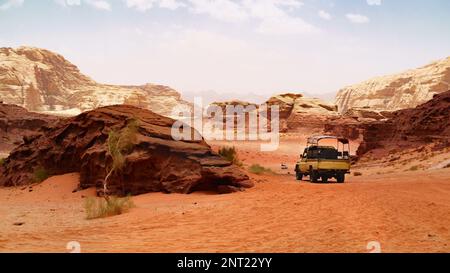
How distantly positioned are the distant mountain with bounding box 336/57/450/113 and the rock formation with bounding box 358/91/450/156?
53.1m

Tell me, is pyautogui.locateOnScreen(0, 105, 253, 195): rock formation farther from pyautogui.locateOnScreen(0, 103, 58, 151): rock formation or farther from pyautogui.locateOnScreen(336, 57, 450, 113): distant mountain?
pyautogui.locateOnScreen(336, 57, 450, 113): distant mountain

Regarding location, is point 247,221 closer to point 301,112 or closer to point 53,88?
point 301,112

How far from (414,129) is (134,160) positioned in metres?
21.9

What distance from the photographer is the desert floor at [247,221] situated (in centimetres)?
755

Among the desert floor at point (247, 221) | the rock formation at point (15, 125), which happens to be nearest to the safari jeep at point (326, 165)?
the desert floor at point (247, 221)

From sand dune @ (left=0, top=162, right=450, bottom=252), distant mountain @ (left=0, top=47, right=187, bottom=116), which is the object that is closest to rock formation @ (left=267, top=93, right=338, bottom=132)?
distant mountain @ (left=0, top=47, right=187, bottom=116)

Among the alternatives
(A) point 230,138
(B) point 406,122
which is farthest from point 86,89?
(B) point 406,122

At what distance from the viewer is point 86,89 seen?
11162 cm

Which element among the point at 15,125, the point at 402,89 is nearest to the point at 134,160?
the point at 15,125

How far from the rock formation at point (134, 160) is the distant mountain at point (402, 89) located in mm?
73105

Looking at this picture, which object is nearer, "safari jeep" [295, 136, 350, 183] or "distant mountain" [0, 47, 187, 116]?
"safari jeep" [295, 136, 350, 183]

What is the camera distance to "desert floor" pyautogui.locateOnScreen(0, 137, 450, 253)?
7551 millimetres

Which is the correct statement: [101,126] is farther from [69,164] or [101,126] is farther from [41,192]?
[41,192]
